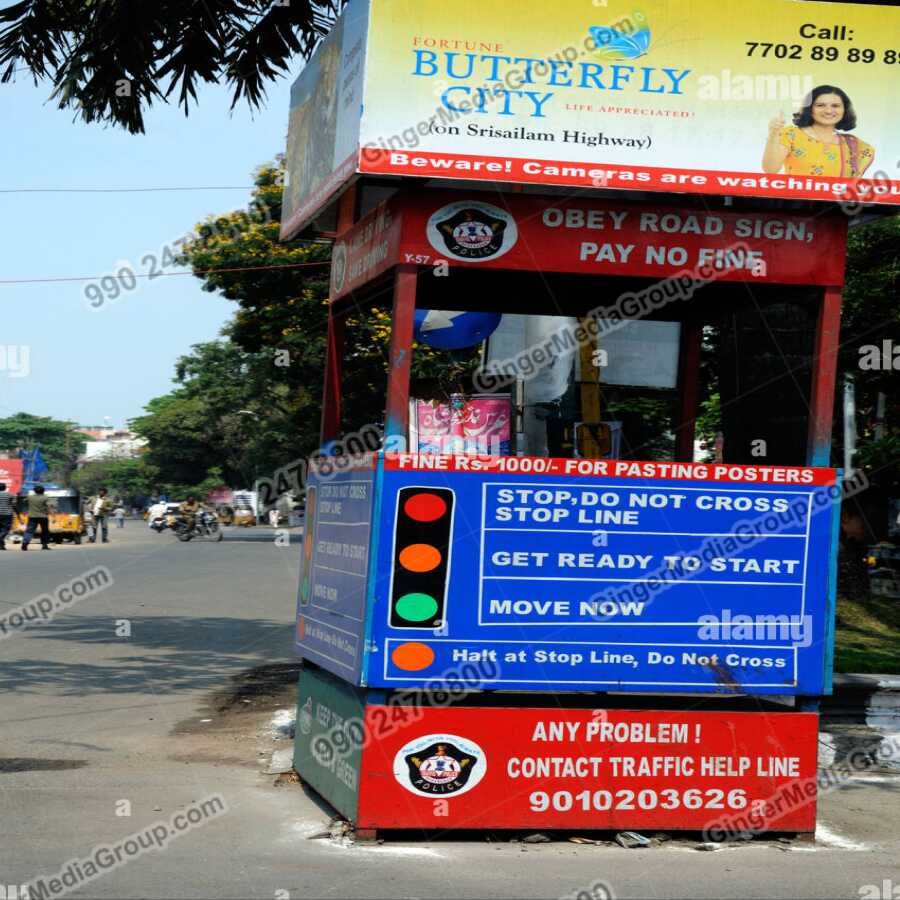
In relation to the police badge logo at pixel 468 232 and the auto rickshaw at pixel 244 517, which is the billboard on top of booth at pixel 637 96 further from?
the auto rickshaw at pixel 244 517

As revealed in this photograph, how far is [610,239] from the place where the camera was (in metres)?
6.43

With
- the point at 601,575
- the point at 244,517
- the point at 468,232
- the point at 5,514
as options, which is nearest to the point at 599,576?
the point at 601,575

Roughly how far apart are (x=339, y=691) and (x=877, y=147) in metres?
3.53

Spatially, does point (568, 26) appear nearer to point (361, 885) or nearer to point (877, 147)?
point (877, 147)

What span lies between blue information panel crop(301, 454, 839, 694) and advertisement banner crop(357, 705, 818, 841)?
0.17m

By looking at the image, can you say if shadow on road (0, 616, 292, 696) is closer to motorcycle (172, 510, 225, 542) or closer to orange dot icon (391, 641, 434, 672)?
orange dot icon (391, 641, 434, 672)

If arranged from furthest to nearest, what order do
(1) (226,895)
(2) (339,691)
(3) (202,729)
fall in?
(3) (202,729), (2) (339,691), (1) (226,895)

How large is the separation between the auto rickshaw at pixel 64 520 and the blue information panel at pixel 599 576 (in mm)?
40715

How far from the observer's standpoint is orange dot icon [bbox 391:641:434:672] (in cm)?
619

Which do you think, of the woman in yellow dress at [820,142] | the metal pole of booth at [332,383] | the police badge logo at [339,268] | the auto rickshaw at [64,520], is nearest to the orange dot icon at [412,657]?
the metal pole of booth at [332,383]

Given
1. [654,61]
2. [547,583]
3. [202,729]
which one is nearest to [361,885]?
[547,583]

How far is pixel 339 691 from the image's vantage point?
6785mm

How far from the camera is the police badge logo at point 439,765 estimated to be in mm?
6199

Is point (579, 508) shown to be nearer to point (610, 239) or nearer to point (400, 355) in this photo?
point (400, 355)
